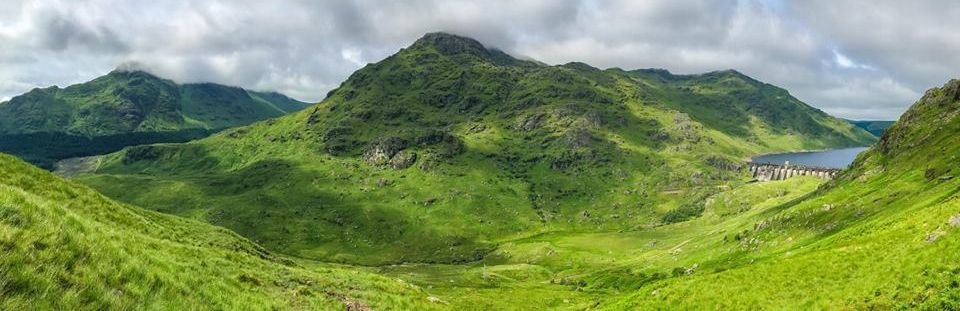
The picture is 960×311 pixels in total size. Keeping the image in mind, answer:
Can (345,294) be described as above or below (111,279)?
below

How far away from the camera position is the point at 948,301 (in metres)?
27.3

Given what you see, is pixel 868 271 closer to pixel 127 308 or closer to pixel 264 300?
pixel 264 300

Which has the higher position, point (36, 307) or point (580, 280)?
point (36, 307)

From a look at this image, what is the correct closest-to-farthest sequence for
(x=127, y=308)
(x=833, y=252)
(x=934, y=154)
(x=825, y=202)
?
(x=127, y=308) → (x=833, y=252) → (x=934, y=154) → (x=825, y=202)

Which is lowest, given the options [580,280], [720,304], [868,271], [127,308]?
[580,280]

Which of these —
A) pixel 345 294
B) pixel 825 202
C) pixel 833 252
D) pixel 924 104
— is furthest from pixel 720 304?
pixel 924 104

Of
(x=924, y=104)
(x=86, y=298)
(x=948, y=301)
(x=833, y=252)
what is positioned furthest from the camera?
(x=924, y=104)

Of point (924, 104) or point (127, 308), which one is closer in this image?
point (127, 308)

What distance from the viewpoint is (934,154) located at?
5074 inches

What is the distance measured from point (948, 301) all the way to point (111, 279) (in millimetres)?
37191

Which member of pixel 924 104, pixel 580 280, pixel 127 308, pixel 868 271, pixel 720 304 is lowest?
pixel 580 280

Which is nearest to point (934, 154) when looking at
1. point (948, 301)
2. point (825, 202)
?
point (825, 202)

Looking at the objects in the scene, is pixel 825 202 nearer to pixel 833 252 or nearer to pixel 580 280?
pixel 580 280

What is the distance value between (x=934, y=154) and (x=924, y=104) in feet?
206
